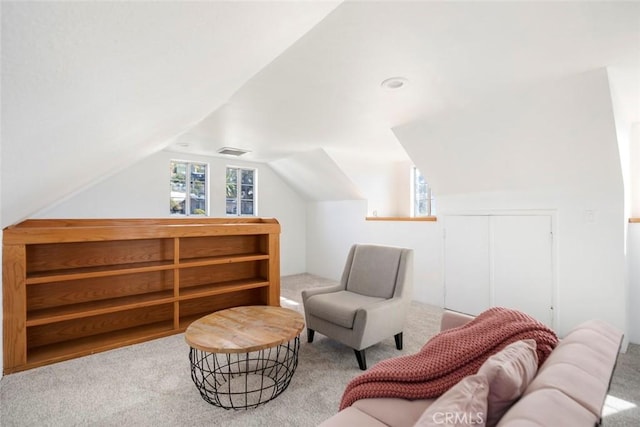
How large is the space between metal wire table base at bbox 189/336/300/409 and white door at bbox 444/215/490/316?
2.32 meters

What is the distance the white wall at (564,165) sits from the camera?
7.82ft

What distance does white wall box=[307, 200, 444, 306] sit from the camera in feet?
13.2

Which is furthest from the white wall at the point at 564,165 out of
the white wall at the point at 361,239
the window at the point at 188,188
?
the window at the point at 188,188

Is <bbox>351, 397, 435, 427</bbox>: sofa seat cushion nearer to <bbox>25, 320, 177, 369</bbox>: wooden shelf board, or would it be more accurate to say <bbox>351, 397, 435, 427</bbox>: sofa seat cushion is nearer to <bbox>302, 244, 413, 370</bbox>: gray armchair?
<bbox>302, 244, 413, 370</bbox>: gray armchair

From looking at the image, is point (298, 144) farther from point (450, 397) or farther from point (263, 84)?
point (450, 397)

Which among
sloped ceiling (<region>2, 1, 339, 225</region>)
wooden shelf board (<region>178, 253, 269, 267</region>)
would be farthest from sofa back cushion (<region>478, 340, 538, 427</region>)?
wooden shelf board (<region>178, 253, 269, 267</region>)

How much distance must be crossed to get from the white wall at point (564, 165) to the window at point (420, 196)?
156cm

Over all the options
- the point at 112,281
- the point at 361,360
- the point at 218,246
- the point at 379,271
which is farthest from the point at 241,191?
the point at 361,360

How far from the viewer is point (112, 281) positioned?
2832 mm

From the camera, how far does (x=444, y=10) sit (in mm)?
1438

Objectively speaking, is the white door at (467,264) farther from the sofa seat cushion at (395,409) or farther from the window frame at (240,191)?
the window frame at (240,191)

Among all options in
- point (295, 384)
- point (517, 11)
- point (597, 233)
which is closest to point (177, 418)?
point (295, 384)

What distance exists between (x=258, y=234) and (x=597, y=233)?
11.0 ft

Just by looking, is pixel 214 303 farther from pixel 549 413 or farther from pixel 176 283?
pixel 549 413
